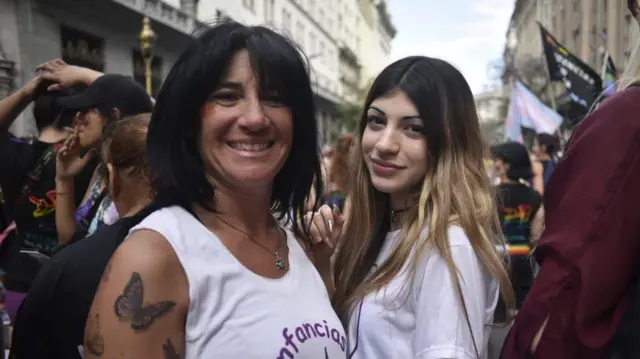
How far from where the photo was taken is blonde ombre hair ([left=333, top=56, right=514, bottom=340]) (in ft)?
6.52

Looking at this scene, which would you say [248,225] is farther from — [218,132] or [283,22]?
[283,22]

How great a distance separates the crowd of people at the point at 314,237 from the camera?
1217 mm

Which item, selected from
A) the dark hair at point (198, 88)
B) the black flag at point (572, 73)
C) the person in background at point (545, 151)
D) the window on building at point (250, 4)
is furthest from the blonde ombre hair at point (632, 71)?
the window on building at point (250, 4)

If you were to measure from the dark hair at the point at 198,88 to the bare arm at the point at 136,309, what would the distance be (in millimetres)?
313

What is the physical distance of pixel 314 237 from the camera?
7.21ft

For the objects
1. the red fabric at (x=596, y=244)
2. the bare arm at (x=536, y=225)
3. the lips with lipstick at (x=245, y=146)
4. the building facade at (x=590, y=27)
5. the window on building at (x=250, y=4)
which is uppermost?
the window on building at (x=250, y=4)

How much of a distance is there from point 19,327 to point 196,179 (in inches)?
33.1

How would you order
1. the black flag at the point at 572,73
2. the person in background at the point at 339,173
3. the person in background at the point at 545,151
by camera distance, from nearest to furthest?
1. the person in background at the point at 339,173
2. the person in background at the point at 545,151
3. the black flag at the point at 572,73

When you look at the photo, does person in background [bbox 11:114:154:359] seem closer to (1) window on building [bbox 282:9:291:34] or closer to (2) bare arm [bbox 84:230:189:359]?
(2) bare arm [bbox 84:230:189:359]

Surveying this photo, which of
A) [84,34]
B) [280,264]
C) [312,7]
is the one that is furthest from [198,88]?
[312,7]

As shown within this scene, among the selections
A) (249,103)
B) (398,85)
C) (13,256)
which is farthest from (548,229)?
(13,256)

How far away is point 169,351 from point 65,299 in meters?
0.65

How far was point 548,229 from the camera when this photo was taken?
1294mm

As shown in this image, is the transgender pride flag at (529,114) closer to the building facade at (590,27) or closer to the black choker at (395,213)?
the building facade at (590,27)
